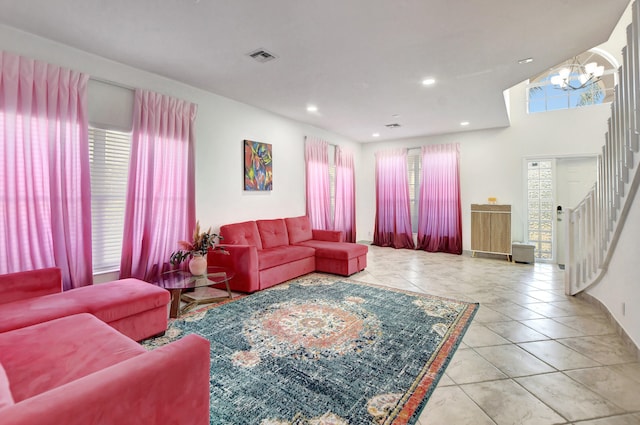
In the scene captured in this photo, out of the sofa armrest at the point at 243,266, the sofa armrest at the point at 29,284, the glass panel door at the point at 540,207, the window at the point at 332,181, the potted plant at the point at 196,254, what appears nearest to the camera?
the sofa armrest at the point at 29,284

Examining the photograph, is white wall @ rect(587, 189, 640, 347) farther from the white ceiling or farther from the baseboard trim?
the white ceiling

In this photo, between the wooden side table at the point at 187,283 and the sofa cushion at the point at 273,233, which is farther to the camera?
the sofa cushion at the point at 273,233

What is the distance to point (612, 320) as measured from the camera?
8.98 feet

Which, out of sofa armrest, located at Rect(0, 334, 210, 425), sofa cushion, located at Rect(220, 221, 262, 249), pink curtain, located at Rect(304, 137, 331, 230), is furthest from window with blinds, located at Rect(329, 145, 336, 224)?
sofa armrest, located at Rect(0, 334, 210, 425)

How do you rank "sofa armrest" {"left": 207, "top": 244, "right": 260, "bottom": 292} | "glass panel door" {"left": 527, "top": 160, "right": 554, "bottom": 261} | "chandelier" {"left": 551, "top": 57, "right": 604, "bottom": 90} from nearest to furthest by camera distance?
"sofa armrest" {"left": 207, "top": 244, "right": 260, "bottom": 292} < "chandelier" {"left": 551, "top": 57, "right": 604, "bottom": 90} < "glass panel door" {"left": 527, "top": 160, "right": 554, "bottom": 261}

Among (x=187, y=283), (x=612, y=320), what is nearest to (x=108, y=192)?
(x=187, y=283)

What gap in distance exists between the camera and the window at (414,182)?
7.04 meters

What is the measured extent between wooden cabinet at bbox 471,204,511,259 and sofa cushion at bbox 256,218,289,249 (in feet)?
12.8

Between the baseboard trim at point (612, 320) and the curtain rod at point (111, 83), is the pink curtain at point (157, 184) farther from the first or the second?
the baseboard trim at point (612, 320)

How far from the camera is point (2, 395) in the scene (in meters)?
0.97

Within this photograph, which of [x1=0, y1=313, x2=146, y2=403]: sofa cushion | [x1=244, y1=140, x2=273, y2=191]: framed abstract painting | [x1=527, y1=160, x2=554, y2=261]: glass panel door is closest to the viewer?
[x1=0, y1=313, x2=146, y2=403]: sofa cushion

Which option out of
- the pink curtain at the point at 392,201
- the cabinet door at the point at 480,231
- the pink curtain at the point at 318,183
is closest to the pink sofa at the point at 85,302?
the pink curtain at the point at 318,183

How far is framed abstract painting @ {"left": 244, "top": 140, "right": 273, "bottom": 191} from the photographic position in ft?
15.1

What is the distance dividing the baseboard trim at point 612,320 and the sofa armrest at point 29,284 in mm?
4560
